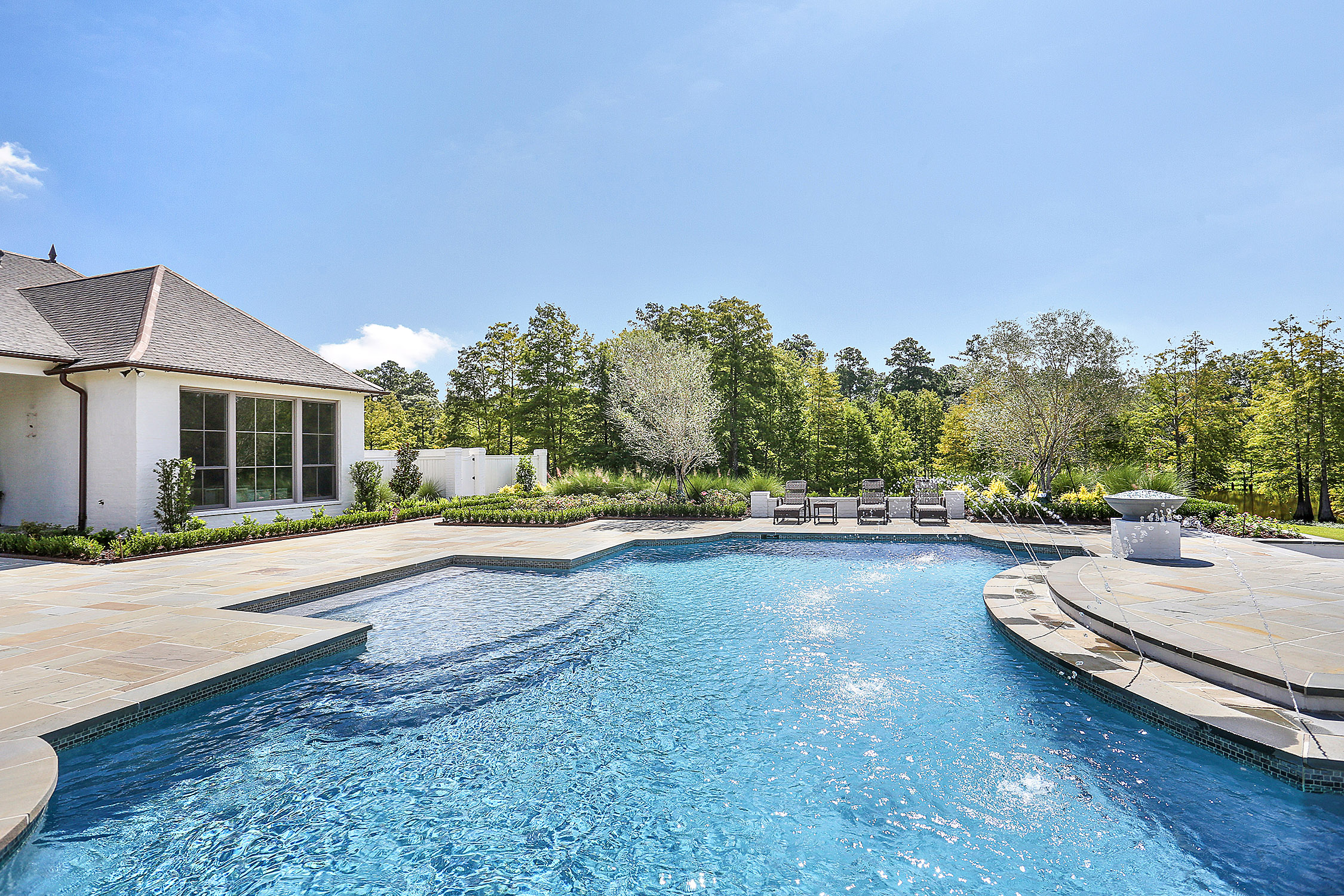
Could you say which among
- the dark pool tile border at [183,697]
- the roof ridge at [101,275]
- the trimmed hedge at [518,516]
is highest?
the roof ridge at [101,275]

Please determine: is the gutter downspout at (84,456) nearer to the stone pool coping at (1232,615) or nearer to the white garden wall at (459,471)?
the white garden wall at (459,471)

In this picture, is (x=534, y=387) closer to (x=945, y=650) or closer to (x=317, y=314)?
(x=317, y=314)

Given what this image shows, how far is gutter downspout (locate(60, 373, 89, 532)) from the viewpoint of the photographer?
1096 cm

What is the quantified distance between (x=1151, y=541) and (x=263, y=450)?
663 inches

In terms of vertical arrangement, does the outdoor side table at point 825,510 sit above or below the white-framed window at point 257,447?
below

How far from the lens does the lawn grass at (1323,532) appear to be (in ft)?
37.1

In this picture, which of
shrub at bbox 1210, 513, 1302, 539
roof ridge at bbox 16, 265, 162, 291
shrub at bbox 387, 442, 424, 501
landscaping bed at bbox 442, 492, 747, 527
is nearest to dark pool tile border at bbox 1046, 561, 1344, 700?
shrub at bbox 1210, 513, 1302, 539

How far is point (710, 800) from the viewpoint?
334 cm

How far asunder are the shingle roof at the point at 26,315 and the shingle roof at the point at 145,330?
0.02 m

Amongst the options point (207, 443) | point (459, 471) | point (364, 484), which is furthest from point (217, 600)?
point (459, 471)

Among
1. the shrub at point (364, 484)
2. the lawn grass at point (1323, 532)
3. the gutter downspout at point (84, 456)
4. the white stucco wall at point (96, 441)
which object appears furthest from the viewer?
the shrub at point (364, 484)

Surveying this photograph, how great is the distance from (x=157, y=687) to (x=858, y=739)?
197 inches

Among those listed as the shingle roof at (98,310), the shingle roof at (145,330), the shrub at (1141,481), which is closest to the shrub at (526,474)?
the shingle roof at (145,330)

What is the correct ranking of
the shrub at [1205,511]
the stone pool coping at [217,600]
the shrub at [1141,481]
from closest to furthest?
the stone pool coping at [217,600] → the shrub at [1205,511] → the shrub at [1141,481]
